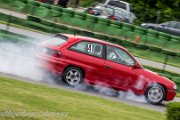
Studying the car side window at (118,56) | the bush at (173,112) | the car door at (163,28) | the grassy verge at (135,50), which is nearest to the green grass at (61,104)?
the bush at (173,112)

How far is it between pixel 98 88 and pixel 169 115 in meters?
7.54

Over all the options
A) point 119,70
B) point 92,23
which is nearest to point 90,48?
point 119,70

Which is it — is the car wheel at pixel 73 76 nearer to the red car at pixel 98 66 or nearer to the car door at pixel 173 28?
the red car at pixel 98 66

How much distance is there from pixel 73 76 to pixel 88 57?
685 mm

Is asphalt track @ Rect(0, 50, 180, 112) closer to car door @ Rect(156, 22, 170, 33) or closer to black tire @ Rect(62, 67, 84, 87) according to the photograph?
black tire @ Rect(62, 67, 84, 87)

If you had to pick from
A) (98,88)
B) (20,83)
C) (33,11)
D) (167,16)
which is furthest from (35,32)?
(167,16)

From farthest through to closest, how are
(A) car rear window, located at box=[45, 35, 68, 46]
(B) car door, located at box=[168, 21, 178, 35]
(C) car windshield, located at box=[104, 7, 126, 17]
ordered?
1. (B) car door, located at box=[168, 21, 178, 35]
2. (C) car windshield, located at box=[104, 7, 126, 17]
3. (A) car rear window, located at box=[45, 35, 68, 46]

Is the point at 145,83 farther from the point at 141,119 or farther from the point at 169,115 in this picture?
the point at 169,115

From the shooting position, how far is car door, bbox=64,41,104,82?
16438 mm

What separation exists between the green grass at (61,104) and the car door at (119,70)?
9.63ft

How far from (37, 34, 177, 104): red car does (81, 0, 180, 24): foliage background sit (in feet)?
107

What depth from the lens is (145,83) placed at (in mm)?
17125

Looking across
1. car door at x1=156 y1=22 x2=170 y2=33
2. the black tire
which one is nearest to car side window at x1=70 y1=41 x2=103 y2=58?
the black tire

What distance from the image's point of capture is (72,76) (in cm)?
1644
